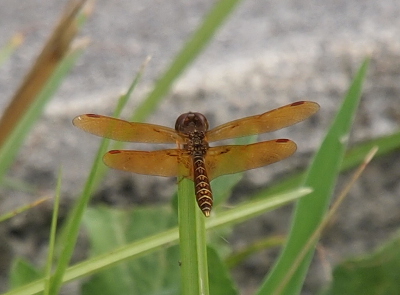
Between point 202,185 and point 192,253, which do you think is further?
point 202,185

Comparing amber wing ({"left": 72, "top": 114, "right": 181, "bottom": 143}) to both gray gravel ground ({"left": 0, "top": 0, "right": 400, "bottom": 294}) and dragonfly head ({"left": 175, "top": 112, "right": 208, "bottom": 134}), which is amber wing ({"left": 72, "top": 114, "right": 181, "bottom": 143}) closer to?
dragonfly head ({"left": 175, "top": 112, "right": 208, "bottom": 134})

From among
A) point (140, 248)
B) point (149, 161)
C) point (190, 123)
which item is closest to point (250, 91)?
point (190, 123)

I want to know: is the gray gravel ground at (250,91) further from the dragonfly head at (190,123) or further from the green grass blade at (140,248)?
the green grass blade at (140,248)

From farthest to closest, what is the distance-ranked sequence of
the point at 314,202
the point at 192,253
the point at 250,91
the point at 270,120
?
A: the point at 250,91
the point at 270,120
the point at 314,202
the point at 192,253

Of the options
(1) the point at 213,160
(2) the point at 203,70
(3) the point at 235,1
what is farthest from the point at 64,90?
(1) the point at 213,160

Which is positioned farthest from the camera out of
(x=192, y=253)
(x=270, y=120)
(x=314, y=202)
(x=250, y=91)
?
(x=250, y=91)

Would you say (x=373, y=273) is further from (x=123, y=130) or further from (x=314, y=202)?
(x=123, y=130)

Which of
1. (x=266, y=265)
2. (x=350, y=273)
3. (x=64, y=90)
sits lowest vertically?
(x=350, y=273)

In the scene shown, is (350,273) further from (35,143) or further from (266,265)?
(35,143)

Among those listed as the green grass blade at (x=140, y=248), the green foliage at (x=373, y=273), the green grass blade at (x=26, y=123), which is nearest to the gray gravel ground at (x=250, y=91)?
the green grass blade at (x=26, y=123)
